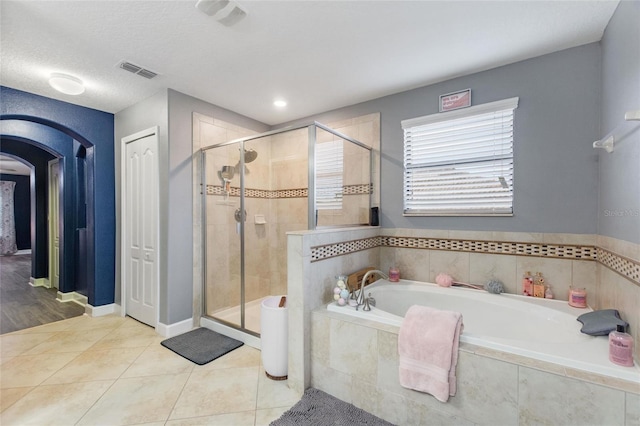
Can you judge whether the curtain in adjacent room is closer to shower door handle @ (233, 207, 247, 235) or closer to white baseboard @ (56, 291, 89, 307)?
white baseboard @ (56, 291, 89, 307)

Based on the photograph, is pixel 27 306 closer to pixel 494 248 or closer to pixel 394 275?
pixel 394 275

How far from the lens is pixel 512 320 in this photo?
6.84ft

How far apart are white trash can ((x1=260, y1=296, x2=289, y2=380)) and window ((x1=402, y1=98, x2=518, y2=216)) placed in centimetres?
156

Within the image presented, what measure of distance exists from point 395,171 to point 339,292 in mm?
1422

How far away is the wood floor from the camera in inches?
122

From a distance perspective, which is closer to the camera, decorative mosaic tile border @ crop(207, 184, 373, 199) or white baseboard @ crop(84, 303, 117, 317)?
decorative mosaic tile border @ crop(207, 184, 373, 199)

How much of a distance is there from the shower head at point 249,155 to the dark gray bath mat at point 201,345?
1.80 m

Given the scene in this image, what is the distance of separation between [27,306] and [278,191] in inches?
140

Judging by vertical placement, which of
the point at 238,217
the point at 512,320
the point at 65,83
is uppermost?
the point at 65,83

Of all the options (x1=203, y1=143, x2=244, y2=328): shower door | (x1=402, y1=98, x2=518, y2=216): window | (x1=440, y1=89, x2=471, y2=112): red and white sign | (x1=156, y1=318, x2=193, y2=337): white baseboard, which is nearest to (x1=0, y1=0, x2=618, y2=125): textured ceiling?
(x1=440, y1=89, x2=471, y2=112): red and white sign

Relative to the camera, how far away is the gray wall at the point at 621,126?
1.39 metres

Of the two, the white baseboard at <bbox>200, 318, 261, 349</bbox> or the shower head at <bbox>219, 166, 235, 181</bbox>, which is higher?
the shower head at <bbox>219, 166, 235, 181</bbox>

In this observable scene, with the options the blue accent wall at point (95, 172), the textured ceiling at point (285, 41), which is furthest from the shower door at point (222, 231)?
the blue accent wall at point (95, 172)

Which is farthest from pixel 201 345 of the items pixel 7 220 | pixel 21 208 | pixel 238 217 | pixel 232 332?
pixel 21 208
